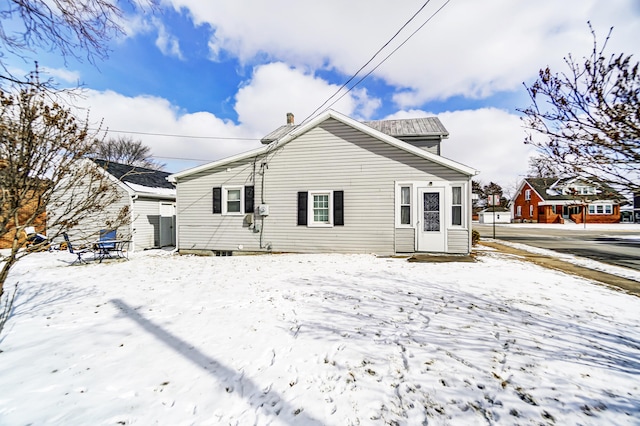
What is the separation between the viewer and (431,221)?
952cm

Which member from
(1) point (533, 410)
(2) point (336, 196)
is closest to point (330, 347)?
(1) point (533, 410)

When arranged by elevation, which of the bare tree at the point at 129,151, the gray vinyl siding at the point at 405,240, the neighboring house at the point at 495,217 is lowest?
the gray vinyl siding at the point at 405,240

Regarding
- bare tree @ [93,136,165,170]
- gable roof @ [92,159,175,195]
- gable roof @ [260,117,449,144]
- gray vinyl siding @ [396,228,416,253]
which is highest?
bare tree @ [93,136,165,170]

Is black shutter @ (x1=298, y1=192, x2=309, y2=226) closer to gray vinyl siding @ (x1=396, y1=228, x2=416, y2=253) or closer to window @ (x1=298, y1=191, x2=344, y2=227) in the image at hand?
window @ (x1=298, y1=191, x2=344, y2=227)

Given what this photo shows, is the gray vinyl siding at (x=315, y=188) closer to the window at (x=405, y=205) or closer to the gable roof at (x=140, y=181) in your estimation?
the window at (x=405, y=205)

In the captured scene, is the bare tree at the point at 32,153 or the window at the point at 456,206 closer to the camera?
the bare tree at the point at 32,153

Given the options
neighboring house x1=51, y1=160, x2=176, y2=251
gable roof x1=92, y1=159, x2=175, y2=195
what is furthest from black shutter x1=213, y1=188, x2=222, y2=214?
gable roof x1=92, y1=159, x2=175, y2=195

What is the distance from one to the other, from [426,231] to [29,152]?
31.7ft

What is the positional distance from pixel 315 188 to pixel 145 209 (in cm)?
888

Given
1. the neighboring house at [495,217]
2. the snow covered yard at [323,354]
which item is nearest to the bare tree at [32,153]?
the snow covered yard at [323,354]

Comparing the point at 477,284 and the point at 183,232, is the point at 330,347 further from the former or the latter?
the point at 183,232

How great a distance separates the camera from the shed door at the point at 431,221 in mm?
9406

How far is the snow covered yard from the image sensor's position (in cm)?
238

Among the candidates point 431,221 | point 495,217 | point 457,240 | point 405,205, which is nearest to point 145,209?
point 405,205
